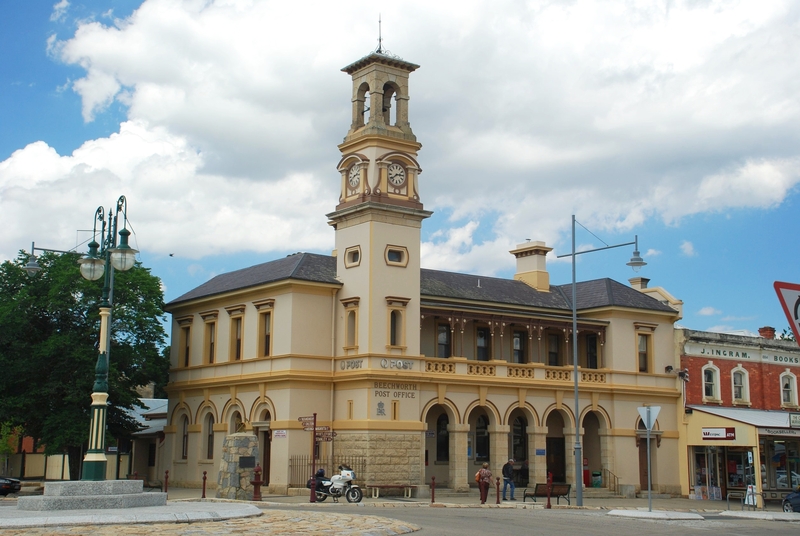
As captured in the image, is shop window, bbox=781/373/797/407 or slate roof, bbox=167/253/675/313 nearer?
slate roof, bbox=167/253/675/313

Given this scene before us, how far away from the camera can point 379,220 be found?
38.9 metres

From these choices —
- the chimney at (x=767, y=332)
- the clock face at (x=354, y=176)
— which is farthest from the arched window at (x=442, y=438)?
the chimney at (x=767, y=332)

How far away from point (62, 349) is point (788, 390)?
33805 mm

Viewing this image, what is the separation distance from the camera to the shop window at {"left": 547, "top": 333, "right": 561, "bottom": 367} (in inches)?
1811

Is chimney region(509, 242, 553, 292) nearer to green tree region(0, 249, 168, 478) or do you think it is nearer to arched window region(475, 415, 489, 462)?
arched window region(475, 415, 489, 462)

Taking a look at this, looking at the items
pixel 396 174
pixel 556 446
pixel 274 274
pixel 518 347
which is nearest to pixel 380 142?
pixel 396 174

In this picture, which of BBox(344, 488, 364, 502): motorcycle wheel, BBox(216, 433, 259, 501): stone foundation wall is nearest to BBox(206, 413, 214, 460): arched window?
BBox(216, 433, 259, 501): stone foundation wall

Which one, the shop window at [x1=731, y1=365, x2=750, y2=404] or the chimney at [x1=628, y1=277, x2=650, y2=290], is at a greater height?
the chimney at [x1=628, y1=277, x2=650, y2=290]

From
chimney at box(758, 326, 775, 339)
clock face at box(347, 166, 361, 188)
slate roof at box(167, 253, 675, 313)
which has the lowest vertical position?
chimney at box(758, 326, 775, 339)

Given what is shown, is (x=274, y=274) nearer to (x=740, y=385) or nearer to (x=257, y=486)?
(x=257, y=486)

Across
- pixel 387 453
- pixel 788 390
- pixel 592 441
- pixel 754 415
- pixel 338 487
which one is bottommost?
pixel 338 487

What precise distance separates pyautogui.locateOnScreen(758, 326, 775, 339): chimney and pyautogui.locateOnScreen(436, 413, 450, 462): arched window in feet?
60.8

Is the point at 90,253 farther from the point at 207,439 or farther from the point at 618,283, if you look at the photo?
the point at 618,283

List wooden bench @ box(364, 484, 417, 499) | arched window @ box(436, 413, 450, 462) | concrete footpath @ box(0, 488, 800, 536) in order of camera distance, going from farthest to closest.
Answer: arched window @ box(436, 413, 450, 462) → wooden bench @ box(364, 484, 417, 499) → concrete footpath @ box(0, 488, 800, 536)
